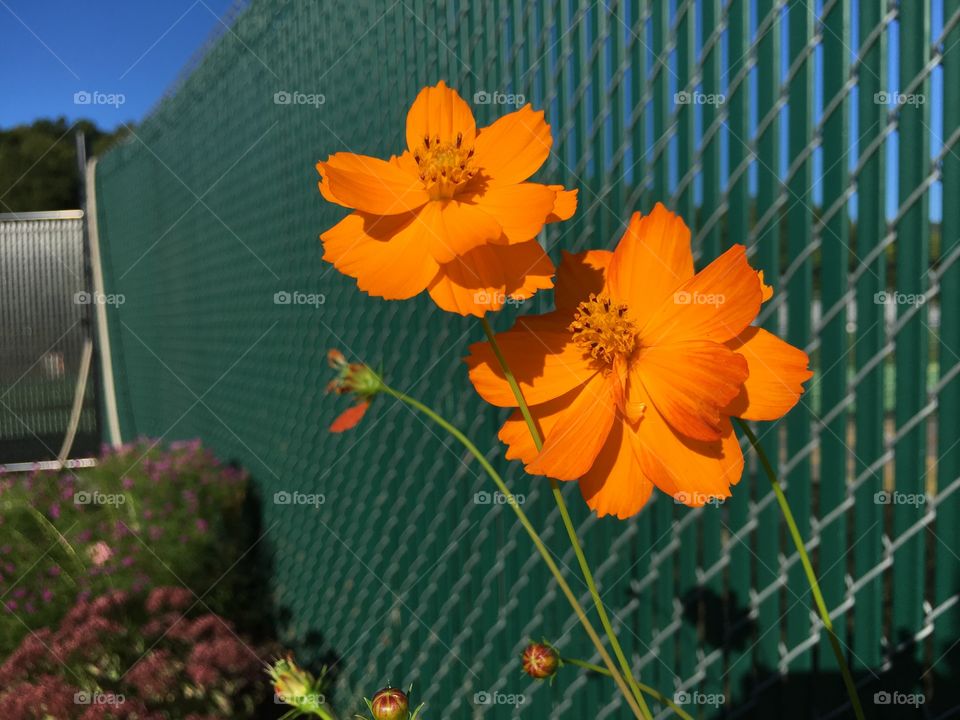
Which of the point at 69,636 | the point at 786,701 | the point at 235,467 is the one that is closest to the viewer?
the point at 786,701

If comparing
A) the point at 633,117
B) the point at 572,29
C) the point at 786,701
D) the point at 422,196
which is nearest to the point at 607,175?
the point at 633,117

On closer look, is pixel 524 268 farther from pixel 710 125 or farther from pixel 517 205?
pixel 710 125

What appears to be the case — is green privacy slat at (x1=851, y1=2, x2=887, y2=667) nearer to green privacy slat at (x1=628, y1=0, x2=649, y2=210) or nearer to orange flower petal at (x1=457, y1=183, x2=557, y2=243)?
green privacy slat at (x1=628, y1=0, x2=649, y2=210)

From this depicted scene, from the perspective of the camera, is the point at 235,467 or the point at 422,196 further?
the point at 235,467

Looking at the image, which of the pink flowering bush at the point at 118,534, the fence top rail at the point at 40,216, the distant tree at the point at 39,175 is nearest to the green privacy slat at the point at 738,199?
the pink flowering bush at the point at 118,534

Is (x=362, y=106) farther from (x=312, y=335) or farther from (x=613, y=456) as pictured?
(x=613, y=456)

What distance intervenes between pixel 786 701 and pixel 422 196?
1158 millimetres

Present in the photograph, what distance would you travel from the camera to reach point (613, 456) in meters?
0.38

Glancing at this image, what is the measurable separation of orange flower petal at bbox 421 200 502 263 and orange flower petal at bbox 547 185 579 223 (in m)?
0.03

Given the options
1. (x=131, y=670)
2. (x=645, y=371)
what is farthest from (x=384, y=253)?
(x=131, y=670)

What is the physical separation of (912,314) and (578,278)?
84 centimetres

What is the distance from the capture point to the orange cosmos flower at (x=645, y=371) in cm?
35

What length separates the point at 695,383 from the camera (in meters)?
0.35

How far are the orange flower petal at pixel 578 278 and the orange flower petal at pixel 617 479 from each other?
0.07m
